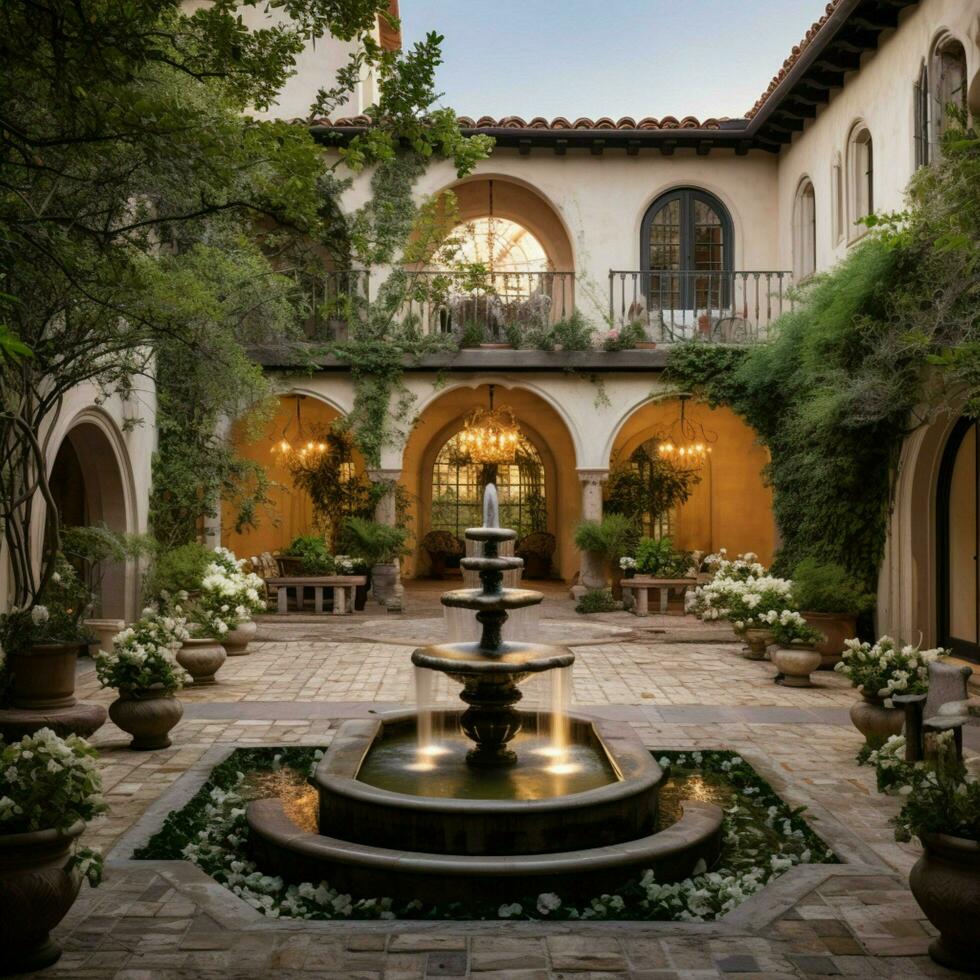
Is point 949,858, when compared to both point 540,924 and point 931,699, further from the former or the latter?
point 931,699

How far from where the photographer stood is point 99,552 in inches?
449

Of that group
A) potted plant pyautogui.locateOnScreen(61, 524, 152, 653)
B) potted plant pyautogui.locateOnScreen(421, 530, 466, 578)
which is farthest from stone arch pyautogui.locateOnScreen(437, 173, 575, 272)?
potted plant pyautogui.locateOnScreen(61, 524, 152, 653)

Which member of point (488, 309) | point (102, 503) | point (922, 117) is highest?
point (922, 117)

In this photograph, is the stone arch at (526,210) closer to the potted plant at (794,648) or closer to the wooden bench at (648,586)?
the wooden bench at (648,586)

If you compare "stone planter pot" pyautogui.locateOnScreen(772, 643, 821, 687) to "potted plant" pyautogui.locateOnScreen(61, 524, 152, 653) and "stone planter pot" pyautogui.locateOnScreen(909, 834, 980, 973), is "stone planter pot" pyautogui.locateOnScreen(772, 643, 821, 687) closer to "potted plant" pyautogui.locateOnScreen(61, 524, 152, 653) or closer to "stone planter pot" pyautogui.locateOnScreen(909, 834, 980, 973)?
"potted plant" pyautogui.locateOnScreen(61, 524, 152, 653)

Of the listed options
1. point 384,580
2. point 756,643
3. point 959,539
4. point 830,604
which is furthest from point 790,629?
point 384,580

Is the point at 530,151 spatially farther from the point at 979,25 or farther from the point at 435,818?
the point at 435,818

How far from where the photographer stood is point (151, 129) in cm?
490

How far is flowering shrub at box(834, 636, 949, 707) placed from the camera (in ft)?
25.6

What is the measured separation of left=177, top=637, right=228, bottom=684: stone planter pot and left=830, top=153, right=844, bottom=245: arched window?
10.0m

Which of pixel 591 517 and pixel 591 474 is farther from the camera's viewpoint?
pixel 591 474

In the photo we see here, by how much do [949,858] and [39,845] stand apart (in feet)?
11.2

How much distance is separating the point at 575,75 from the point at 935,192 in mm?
24982

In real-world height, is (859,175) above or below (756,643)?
above
